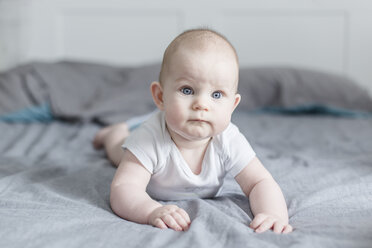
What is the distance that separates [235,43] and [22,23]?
1.27 metres

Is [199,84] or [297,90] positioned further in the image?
[297,90]

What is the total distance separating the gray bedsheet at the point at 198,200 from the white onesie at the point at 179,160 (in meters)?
0.04

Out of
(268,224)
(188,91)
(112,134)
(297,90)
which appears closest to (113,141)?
(112,134)

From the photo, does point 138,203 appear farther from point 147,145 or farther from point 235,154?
point 235,154

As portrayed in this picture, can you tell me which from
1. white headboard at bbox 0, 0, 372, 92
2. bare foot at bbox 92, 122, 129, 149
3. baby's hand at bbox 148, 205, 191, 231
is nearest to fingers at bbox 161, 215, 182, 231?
baby's hand at bbox 148, 205, 191, 231

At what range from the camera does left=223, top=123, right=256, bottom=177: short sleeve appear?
1012 mm

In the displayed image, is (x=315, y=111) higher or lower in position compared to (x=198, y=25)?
lower

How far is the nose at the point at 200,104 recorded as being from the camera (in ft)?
2.87

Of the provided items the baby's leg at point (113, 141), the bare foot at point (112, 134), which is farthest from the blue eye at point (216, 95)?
the bare foot at point (112, 134)

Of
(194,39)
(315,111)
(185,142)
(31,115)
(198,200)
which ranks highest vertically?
(194,39)

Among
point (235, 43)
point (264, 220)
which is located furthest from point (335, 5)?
point (264, 220)

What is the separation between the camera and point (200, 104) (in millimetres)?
874

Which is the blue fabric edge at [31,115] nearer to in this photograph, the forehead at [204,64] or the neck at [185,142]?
the neck at [185,142]

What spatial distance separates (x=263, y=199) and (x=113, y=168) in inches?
20.1
